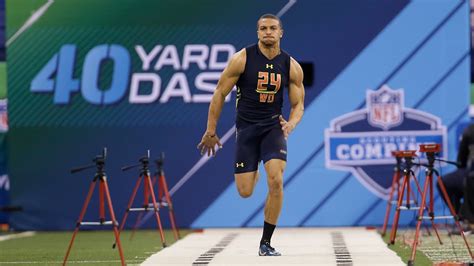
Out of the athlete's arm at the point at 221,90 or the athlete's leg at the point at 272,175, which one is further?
→ the athlete's arm at the point at 221,90

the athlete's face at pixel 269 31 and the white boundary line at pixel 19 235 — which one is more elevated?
the athlete's face at pixel 269 31

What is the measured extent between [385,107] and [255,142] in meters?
5.38

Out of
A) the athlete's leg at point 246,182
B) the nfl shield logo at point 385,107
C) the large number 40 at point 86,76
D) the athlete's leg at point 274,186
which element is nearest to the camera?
the athlete's leg at point 274,186

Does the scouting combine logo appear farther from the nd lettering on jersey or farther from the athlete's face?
the athlete's face

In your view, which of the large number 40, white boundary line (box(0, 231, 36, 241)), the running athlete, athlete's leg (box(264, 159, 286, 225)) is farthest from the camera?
the large number 40

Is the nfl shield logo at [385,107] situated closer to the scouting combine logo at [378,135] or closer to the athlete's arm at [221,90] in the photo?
the scouting combine logo at [378,135]

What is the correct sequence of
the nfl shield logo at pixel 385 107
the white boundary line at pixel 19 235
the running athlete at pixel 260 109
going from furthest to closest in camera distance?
the nfl shield logo at pixel 385 107
the white boundary line at pixel 19 235
the running athlete at pixel 260 109

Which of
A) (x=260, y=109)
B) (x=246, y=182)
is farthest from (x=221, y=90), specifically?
(x=246, y=182)

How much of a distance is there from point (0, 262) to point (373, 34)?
6.98 m

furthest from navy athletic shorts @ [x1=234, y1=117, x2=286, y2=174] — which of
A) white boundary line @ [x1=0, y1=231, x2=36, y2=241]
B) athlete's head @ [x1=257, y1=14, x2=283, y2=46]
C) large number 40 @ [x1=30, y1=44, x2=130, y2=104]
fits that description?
large number 40 @ [x1=30, y1=44, x2=130, y2=104]

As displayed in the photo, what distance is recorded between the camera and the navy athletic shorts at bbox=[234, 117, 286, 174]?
369 inches

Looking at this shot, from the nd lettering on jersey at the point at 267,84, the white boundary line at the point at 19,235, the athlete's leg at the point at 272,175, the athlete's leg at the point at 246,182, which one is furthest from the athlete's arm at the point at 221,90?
the white boundary line at the point at 19,235

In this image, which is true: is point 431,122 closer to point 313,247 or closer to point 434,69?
point 434,69

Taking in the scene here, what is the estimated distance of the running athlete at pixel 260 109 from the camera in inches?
367
